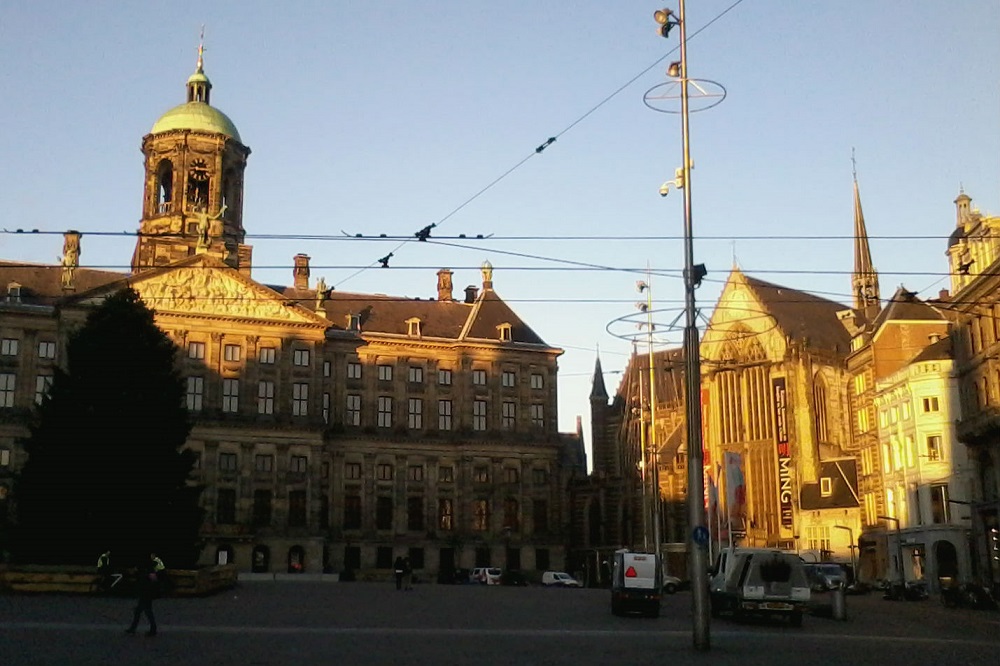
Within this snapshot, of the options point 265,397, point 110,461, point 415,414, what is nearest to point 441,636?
point 110,461

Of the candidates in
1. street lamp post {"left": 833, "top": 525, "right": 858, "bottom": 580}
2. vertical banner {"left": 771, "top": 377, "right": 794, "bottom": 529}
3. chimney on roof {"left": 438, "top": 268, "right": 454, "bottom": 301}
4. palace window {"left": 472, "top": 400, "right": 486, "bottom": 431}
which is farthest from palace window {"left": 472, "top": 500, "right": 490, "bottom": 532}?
street lamp post {"left": 833, "top": 525, "right": 858, "bottom": 580}

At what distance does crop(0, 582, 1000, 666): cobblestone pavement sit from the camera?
18.8m

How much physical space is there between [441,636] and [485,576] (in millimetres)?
53243

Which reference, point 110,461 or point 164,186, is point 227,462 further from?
point 110,461

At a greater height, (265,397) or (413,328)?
(413,328)

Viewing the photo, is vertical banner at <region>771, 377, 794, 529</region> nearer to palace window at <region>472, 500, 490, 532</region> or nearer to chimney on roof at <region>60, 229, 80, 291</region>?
palace window at <region>472, 500, 490, 532</region>

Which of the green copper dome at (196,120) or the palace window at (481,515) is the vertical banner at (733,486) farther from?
the green copper dome at (196,120)

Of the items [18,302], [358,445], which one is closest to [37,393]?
[18,302]

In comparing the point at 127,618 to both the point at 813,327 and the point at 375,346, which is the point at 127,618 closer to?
the point at 375,346

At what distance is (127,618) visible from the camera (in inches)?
1080

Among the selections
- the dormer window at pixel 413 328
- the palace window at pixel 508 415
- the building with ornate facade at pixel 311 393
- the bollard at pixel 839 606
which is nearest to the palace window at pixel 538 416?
the building with ornate facade at pixel 311 393

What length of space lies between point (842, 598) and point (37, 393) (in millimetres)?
57542

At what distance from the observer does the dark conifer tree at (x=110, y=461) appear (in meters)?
42.4

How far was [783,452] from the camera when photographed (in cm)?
9031
